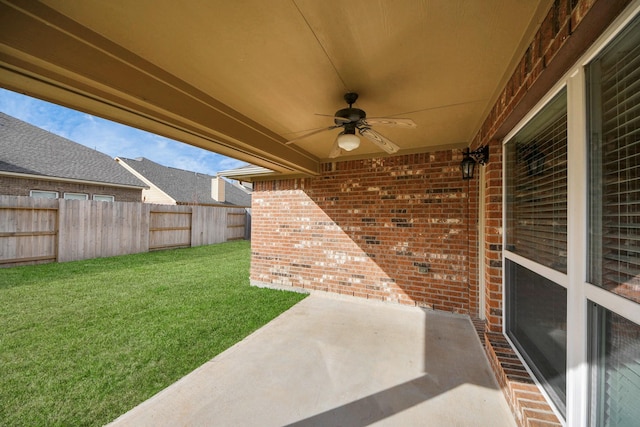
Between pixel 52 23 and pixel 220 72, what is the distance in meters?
0.95

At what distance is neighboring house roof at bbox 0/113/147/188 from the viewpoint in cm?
857

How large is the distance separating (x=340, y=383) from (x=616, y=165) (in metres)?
2.51

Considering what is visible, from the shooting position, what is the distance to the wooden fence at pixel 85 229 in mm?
6387

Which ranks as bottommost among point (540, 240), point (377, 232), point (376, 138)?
point (377, 232)

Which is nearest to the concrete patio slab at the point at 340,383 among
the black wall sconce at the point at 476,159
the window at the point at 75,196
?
the black wall sconce at the point at 476,159

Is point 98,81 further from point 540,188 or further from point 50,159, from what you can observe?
point 50,159

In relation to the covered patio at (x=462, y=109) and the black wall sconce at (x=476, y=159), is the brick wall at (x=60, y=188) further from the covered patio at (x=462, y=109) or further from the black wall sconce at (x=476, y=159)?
the black wall sconce at (x=476, y=159)

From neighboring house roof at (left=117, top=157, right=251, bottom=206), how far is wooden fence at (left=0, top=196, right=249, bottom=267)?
15.9 ft

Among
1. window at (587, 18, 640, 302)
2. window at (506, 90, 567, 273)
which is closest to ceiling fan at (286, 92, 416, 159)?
window at (506, 90, 567, 273)

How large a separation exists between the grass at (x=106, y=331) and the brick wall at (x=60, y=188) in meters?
4.07

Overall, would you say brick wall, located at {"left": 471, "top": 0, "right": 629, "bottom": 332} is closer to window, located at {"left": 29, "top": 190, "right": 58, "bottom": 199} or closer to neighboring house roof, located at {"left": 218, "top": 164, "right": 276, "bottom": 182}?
neighboring house roof, located at {"left": 218, "top": 164, "right": 276, "bottom": 182}

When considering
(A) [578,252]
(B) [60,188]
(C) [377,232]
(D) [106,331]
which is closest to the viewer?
(A) [578,252]

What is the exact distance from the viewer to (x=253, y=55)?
1817mm

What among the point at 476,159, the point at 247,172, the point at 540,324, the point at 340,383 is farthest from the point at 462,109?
the point at 247,172
